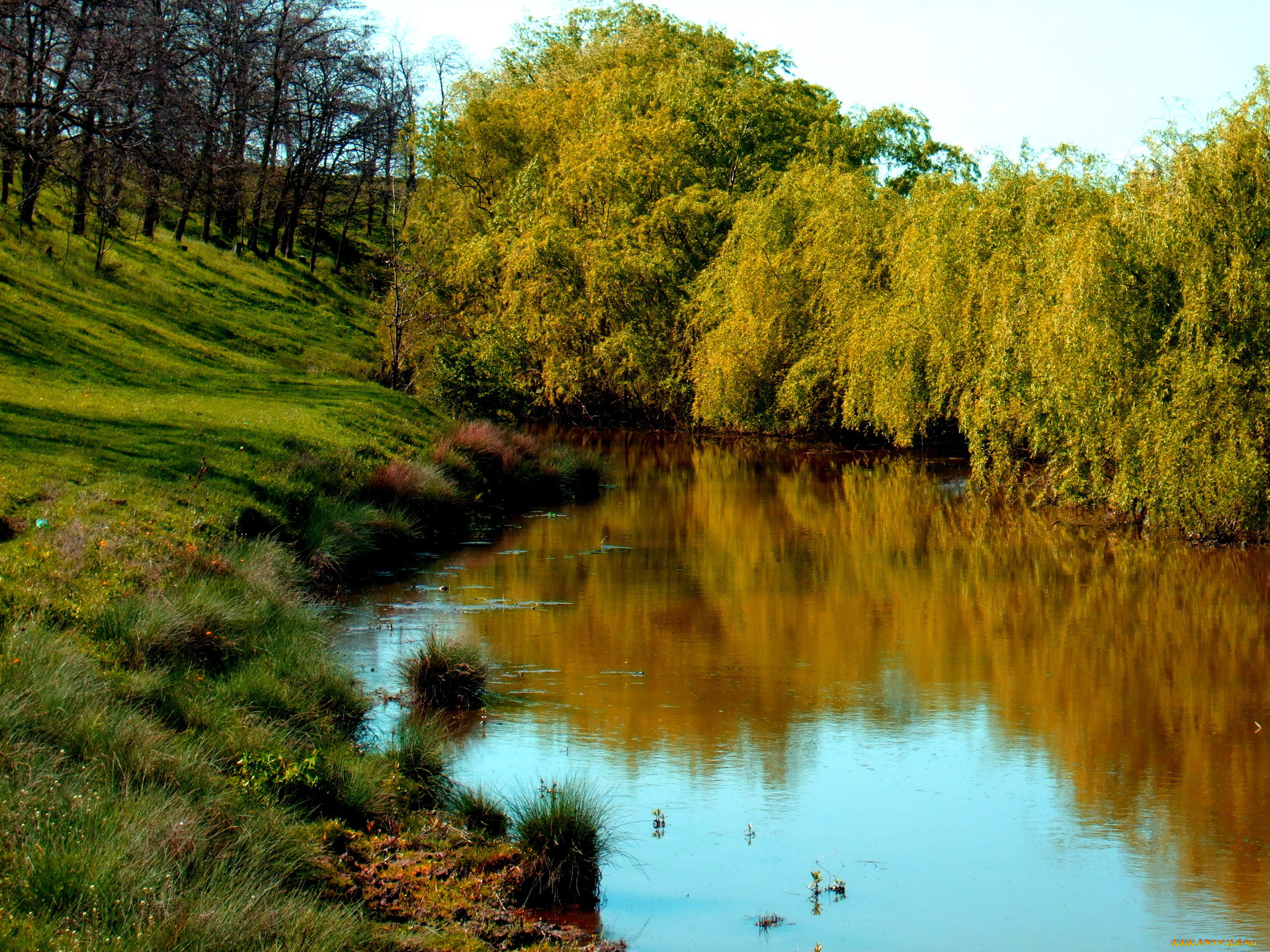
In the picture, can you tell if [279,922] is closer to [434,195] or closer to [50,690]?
[50,690]

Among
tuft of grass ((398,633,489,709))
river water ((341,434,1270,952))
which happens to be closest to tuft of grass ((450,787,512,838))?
river water ((341,434,1270,952))

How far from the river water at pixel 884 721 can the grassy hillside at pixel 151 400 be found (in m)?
2.63

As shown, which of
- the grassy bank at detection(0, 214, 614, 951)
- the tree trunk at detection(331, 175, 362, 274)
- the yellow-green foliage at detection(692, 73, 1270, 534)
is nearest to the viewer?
the grassy bank at detection(0, 214, 614, 951)

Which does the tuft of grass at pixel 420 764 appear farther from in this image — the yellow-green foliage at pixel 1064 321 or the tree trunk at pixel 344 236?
the tree trunk at pixel 344 236

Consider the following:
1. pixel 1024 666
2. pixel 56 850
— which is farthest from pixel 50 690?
pixel 1024 666

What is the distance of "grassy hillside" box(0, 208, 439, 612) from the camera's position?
493 inches

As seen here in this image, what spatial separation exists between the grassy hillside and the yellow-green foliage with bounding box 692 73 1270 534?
36.2 feet

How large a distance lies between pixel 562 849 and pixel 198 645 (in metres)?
3.99

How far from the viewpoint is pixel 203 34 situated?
127ft

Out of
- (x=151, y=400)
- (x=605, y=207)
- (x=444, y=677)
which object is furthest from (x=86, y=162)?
(x=605, y=207)

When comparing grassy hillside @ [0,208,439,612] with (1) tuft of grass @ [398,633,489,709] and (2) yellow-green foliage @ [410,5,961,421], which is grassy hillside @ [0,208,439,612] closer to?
(1) tuft of grass @ [398,633,489,709]

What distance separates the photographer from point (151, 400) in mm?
21438

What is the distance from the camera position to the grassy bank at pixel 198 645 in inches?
225

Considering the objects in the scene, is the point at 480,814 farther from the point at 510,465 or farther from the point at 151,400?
the point at 510,465
